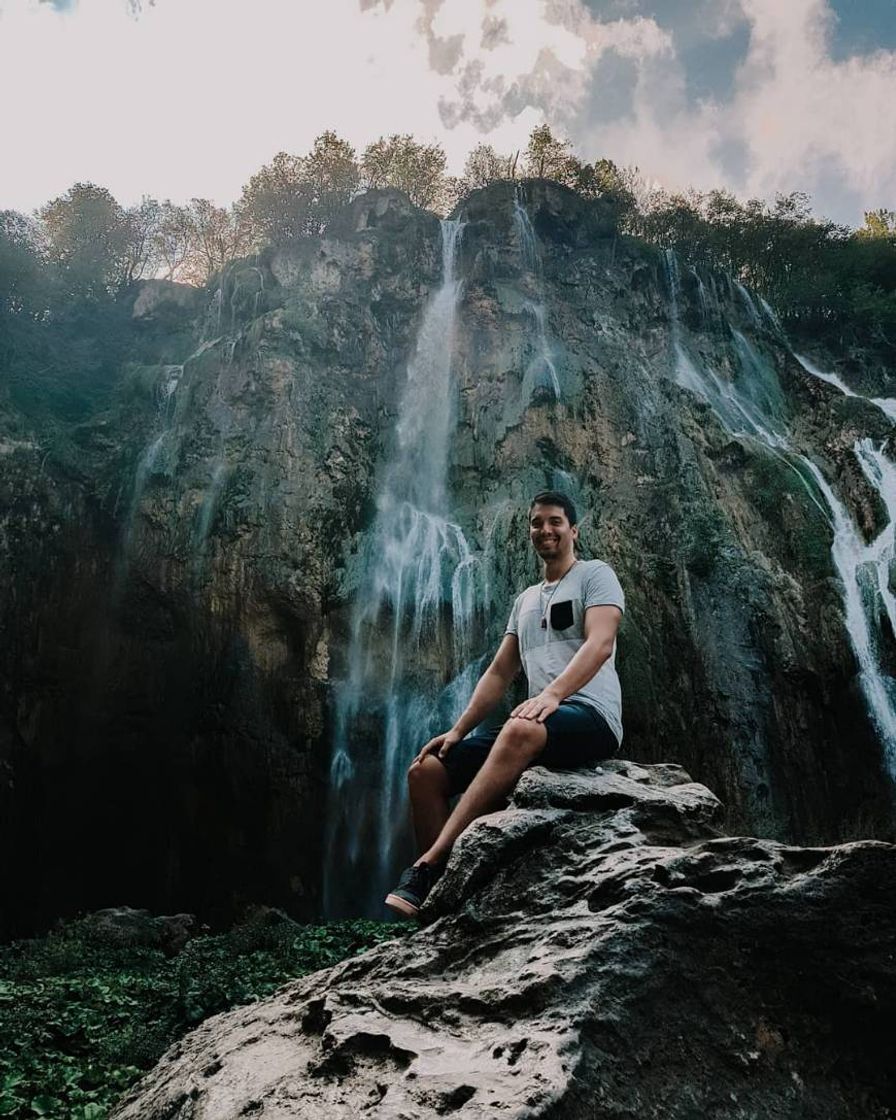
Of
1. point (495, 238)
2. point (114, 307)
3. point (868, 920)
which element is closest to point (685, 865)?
point (868, 920)

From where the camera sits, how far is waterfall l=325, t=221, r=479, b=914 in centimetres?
1502

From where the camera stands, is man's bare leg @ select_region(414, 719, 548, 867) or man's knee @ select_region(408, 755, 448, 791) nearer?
man's bare leg @ select_region(414, 719, 548, 867)

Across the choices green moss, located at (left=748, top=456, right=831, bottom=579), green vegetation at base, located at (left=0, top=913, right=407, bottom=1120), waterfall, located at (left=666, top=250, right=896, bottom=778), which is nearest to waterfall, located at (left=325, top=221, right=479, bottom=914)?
green vegetation at base, located at (left=0, top=913, right=407, bottom=1120)

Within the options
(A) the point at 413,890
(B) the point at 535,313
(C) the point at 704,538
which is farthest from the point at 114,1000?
(B) the point at 535,313

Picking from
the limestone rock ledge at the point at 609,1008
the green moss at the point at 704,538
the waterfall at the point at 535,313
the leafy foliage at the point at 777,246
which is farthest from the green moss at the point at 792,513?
the limestone rock ledge at the point at 609,1008

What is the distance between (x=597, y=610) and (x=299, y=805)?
44.7ft

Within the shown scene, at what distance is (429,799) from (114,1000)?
3.87 metres

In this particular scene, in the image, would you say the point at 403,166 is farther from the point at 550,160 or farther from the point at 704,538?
the point at 704,538

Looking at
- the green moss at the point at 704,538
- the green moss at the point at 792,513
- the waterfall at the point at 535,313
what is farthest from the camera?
the waterfall at the point at 535,313

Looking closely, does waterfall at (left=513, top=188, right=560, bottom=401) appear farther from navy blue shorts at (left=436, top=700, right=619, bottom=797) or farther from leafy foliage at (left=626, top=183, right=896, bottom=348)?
navy blue shorts at (left=436, top=700, right=619, bottom=797)

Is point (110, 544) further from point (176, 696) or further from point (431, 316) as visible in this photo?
point (431, 316)

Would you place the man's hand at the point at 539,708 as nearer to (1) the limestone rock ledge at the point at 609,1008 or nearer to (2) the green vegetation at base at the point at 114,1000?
(1) the limestone rock ledge at the point at 609,1008

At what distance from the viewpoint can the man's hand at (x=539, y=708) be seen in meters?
3.23

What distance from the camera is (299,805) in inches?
618
